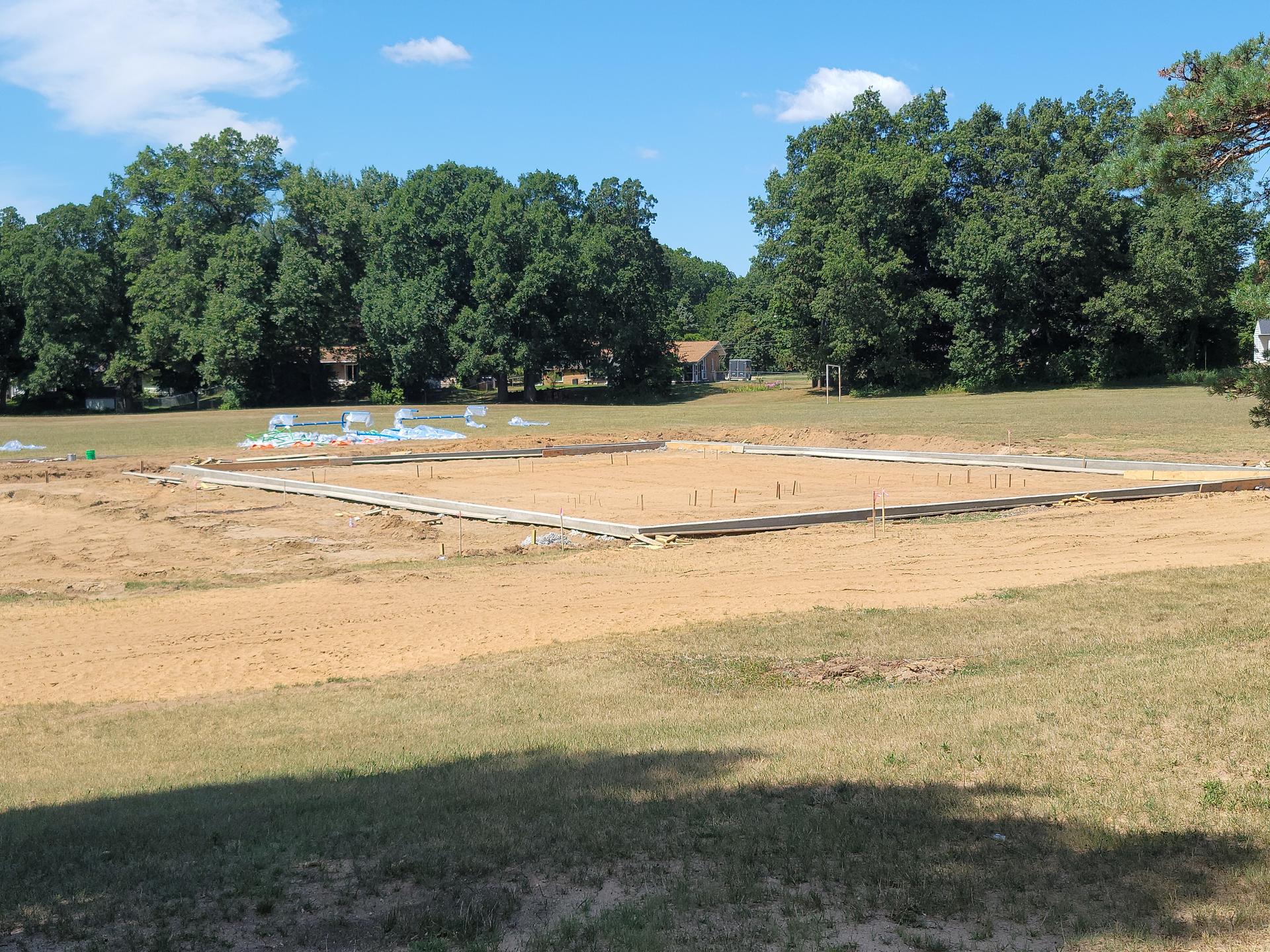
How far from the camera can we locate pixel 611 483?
26297 mm

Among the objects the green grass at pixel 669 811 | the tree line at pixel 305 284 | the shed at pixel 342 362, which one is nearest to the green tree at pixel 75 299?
the tree line at pixel 305 284

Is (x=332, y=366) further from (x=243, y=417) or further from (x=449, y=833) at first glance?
(x=449, y=833)

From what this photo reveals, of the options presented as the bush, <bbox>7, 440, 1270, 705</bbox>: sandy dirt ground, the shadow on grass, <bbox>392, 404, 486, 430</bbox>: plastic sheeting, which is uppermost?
the bush

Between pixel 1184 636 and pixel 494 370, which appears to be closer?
pixel 1184 636

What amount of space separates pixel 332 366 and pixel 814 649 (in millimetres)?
91599

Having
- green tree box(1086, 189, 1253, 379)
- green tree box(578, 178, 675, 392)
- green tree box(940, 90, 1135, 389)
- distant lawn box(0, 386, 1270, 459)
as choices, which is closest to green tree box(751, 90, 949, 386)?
green tree box(940, 90, 1135, 389)

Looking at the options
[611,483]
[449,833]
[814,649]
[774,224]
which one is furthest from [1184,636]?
[774,224]

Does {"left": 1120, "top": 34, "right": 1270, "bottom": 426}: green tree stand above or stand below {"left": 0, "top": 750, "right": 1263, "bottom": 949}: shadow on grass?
above

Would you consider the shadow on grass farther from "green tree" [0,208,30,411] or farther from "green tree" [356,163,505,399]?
"green tree" [0,208,30,411]

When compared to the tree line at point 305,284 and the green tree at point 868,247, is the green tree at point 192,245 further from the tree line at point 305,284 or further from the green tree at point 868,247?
the green tree at point 868,247

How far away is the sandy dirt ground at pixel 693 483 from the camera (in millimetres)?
21719

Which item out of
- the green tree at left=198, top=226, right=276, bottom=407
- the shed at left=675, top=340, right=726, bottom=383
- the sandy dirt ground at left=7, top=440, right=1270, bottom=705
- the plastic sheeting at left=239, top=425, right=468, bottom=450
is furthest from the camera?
the shed at left=675, top=340, right=726, bottom=383

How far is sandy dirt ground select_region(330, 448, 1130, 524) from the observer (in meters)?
21.7

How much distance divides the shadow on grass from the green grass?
0.06ft
